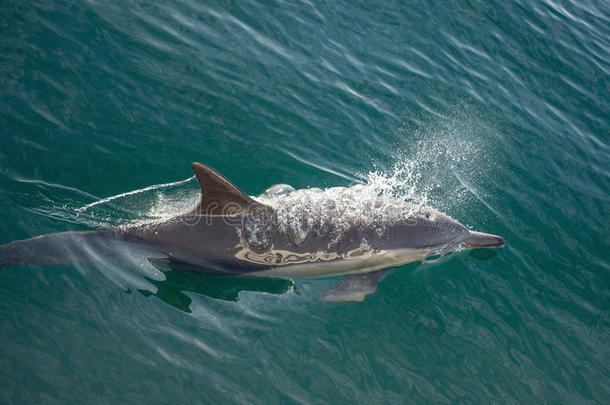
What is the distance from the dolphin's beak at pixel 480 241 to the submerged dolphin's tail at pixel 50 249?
15.2 ft

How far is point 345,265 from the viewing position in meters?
6.53

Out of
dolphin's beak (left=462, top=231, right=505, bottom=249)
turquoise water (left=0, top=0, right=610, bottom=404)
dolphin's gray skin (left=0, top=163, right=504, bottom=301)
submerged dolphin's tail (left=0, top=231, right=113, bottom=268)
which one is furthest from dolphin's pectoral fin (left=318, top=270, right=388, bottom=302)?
submerged dolphin's tail (left=0, top=231, right=113, bottom=268)

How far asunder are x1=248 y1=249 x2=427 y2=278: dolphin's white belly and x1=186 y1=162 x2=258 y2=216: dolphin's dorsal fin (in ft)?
2.97

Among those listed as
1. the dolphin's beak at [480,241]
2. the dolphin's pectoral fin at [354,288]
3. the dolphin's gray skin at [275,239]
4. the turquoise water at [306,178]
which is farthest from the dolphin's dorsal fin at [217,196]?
the dolphin's beak at [480,241]

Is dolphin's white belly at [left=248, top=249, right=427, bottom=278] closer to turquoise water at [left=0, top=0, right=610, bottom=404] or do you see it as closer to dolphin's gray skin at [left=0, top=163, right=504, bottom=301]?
dolphin's gray skin at [left=0, top=163, right=504, bottom=301]

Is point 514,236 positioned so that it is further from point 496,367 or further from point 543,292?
point 496,367

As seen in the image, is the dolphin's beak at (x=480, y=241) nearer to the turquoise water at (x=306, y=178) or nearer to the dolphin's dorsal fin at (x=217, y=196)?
the turquoise water at (x=306, y=178)

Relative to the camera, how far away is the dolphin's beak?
720cm

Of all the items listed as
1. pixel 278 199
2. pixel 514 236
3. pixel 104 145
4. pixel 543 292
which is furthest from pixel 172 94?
pixel 543 292

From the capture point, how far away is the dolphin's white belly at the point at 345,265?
251 inches

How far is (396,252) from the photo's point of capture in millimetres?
6738

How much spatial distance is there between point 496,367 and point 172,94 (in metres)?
6.10

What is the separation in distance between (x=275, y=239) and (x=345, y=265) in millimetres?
961

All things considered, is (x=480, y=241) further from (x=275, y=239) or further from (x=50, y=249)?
(x=50, y=249)
